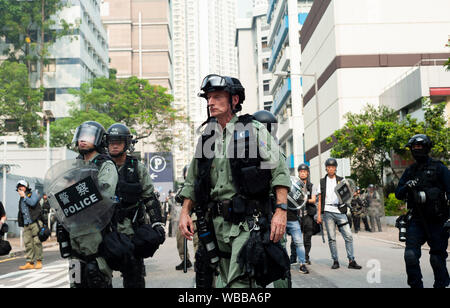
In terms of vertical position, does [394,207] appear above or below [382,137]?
below

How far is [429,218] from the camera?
6.07 meters

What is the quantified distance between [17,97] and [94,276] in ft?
120

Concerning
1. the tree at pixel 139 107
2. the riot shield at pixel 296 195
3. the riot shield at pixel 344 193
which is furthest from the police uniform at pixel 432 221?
the tree at pixel 139 107

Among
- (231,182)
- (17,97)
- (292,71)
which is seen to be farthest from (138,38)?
(231,182)

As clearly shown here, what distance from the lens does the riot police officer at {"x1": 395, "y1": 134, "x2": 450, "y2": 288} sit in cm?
598

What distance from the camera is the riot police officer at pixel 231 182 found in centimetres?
362

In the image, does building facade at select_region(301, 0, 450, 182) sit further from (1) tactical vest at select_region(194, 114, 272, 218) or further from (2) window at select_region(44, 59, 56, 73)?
(1) tactical vest at select_region(194, 114, 272, 218)

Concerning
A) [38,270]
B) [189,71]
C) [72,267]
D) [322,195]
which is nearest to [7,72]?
[38,270]

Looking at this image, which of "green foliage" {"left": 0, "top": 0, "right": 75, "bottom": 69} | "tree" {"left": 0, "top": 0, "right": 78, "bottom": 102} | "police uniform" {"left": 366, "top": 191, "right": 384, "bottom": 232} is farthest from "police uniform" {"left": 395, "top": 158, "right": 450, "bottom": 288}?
"green foliage" {"left": 0, "top": 0, "right": 75, "bottom": 69}

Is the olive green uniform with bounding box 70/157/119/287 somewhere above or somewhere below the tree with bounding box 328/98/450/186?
below

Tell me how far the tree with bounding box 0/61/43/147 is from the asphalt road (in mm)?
27037

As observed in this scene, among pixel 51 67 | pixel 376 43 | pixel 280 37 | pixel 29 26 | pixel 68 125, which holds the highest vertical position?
pixel 280 37

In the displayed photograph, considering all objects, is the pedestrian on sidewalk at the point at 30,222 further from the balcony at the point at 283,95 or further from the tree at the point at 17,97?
the balcony at the point at 283,95

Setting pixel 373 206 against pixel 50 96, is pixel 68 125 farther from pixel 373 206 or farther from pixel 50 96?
pixel 373 206
